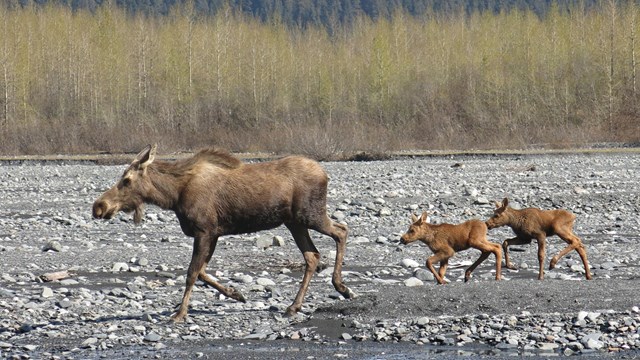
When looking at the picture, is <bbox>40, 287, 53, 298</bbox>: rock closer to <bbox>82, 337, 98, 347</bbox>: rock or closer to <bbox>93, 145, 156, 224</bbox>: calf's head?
<bbox>93, 145, 156, 224</bbox>: calf's head

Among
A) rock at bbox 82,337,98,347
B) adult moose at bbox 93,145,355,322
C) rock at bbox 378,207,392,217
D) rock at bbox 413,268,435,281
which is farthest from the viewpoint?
rock at bbox 378,207,392,217

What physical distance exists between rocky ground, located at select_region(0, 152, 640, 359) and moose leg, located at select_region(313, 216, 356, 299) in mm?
338

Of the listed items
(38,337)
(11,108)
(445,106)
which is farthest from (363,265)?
(11,108)

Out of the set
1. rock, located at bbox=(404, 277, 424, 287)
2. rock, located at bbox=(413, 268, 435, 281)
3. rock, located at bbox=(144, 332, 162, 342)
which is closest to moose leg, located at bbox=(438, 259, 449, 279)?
rock, located at bbox=(404, 277, 424, 287)

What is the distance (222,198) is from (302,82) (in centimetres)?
7671

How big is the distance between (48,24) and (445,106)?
127ft

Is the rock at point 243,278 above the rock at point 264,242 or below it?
above

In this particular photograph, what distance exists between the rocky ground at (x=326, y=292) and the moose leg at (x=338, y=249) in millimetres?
338

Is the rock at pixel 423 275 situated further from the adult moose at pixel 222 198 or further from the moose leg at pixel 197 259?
the moose leg at pixel 197 259

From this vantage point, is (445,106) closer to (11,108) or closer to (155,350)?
(11,108)

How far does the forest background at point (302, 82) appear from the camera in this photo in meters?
67.6

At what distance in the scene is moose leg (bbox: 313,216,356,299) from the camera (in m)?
12.5

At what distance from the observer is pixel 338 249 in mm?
12641

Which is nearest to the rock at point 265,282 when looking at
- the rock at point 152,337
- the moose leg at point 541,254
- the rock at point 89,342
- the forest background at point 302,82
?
the rock at point 152,337
